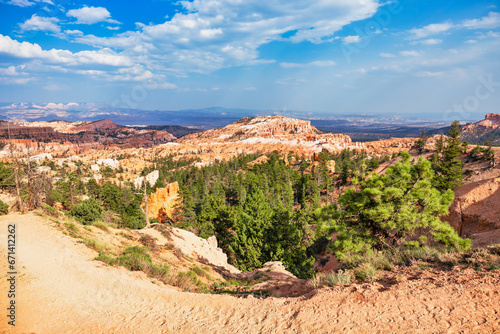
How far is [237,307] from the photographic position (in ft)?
22.7

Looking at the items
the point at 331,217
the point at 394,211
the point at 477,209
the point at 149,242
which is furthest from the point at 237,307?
the point at 477,209

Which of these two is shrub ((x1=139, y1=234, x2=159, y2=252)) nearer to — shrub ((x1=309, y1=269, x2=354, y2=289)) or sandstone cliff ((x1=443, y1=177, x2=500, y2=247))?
shrub ((x1=309, y1=269, x2=354, y2=289))

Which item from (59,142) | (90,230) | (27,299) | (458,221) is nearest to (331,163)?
(458,221)

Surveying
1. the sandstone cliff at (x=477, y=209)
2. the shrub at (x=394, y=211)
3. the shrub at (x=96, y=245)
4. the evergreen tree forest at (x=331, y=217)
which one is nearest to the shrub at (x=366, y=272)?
the evergreen tree forest at (x=331, y=217)

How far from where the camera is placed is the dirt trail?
5.16 metres

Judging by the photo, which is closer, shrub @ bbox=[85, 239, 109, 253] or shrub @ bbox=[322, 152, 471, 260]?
shrub @ bbox=[322, 152, 471, 260]

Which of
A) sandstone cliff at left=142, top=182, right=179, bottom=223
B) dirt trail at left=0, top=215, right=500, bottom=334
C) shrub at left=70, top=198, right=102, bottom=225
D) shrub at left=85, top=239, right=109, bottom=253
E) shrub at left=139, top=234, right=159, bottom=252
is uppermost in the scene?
dirt trail at left=0, top=215, right=500, bottom=334

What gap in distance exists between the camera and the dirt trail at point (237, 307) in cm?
516

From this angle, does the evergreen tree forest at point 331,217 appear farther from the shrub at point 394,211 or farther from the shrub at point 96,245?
the shrub at point 96,245

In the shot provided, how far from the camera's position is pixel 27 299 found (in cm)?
765

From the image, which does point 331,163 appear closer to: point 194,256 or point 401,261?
point 194,256

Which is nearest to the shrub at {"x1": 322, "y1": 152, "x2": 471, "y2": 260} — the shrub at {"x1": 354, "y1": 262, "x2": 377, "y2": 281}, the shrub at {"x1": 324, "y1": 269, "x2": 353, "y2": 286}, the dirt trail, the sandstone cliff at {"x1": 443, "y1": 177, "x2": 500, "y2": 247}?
the shrub at {"x1": 354, "y1": 262, "x2": 377, "y2": 281}

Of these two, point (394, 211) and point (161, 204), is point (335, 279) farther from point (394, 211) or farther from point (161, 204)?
point (161, 204)

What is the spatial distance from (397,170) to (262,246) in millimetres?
14128
